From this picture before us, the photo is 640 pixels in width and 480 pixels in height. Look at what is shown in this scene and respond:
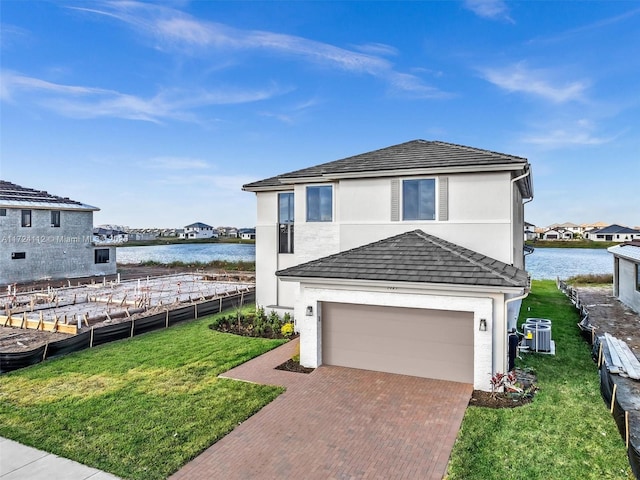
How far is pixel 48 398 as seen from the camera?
8789mm

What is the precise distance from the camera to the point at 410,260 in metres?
10.7

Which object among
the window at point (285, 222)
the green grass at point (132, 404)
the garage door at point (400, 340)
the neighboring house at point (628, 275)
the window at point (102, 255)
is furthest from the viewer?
the window at point (102, 255)

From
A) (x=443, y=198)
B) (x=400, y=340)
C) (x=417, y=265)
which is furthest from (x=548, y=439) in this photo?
(x=443, y=198)

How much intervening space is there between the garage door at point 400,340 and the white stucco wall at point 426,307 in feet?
1.13

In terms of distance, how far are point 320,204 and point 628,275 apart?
1819cm

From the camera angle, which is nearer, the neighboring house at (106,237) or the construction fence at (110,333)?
the construction fence at (110,333)

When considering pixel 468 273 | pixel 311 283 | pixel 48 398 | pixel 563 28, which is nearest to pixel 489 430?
pixel 468 273

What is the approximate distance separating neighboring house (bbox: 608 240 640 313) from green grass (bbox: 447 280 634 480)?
12.3 meters

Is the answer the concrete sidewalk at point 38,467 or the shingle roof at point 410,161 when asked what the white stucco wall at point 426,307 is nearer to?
the shingle roof at point 410,161

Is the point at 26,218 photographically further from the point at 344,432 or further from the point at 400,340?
the point at 344,432

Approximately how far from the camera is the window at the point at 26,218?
31.4 metres

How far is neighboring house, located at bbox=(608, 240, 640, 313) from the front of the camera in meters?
19.1

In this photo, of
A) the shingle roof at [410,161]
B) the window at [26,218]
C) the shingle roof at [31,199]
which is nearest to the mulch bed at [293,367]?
the shingle roof at [410,161]

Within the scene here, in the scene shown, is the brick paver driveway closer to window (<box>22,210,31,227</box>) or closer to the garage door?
the garage door
